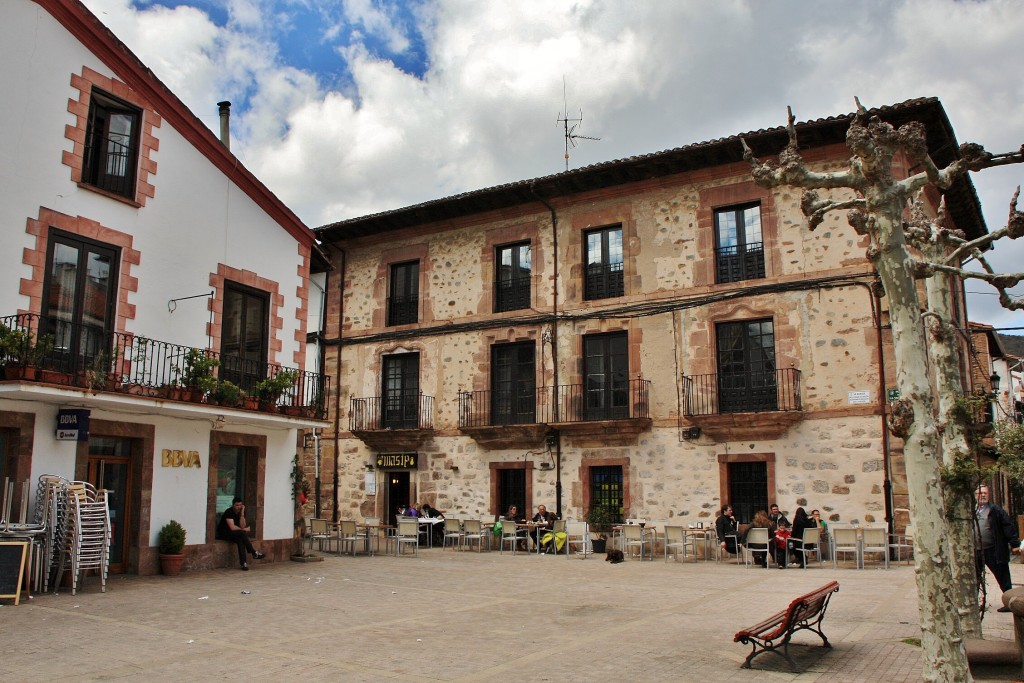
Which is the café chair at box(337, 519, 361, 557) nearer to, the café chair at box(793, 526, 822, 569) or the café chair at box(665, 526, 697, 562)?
the café chair at box(665, 526, 697, 562)

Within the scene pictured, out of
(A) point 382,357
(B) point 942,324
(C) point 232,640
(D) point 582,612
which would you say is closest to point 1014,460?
(B) point 942,324

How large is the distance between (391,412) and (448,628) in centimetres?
1409

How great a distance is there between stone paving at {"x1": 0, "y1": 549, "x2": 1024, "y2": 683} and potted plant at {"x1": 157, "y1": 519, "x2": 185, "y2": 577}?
215mm

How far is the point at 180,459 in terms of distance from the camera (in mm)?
12797

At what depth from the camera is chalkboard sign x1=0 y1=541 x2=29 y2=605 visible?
9.23 meters

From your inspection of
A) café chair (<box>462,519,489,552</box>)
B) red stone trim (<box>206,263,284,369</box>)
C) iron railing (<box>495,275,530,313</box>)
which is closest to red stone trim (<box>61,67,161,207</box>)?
red stone trim (<box>206,263,284,369</box>)

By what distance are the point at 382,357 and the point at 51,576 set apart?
12.4 meters

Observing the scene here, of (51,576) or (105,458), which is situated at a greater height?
(105,458)

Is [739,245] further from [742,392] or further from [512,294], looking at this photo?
[512,294]

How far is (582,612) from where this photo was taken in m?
9.62

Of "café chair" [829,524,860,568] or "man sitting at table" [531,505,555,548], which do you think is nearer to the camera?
"café chair" [829,524,860,568]

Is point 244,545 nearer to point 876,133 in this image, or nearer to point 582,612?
point 582,612

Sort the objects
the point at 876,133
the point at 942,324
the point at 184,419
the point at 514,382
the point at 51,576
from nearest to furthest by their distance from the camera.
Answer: the point at 876,133 → the point at 942,324 → the point at 51,576 → the point at 184,419 → the point at 514,382

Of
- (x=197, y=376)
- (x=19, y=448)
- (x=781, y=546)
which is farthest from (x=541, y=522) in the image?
(x=19, y=448)
